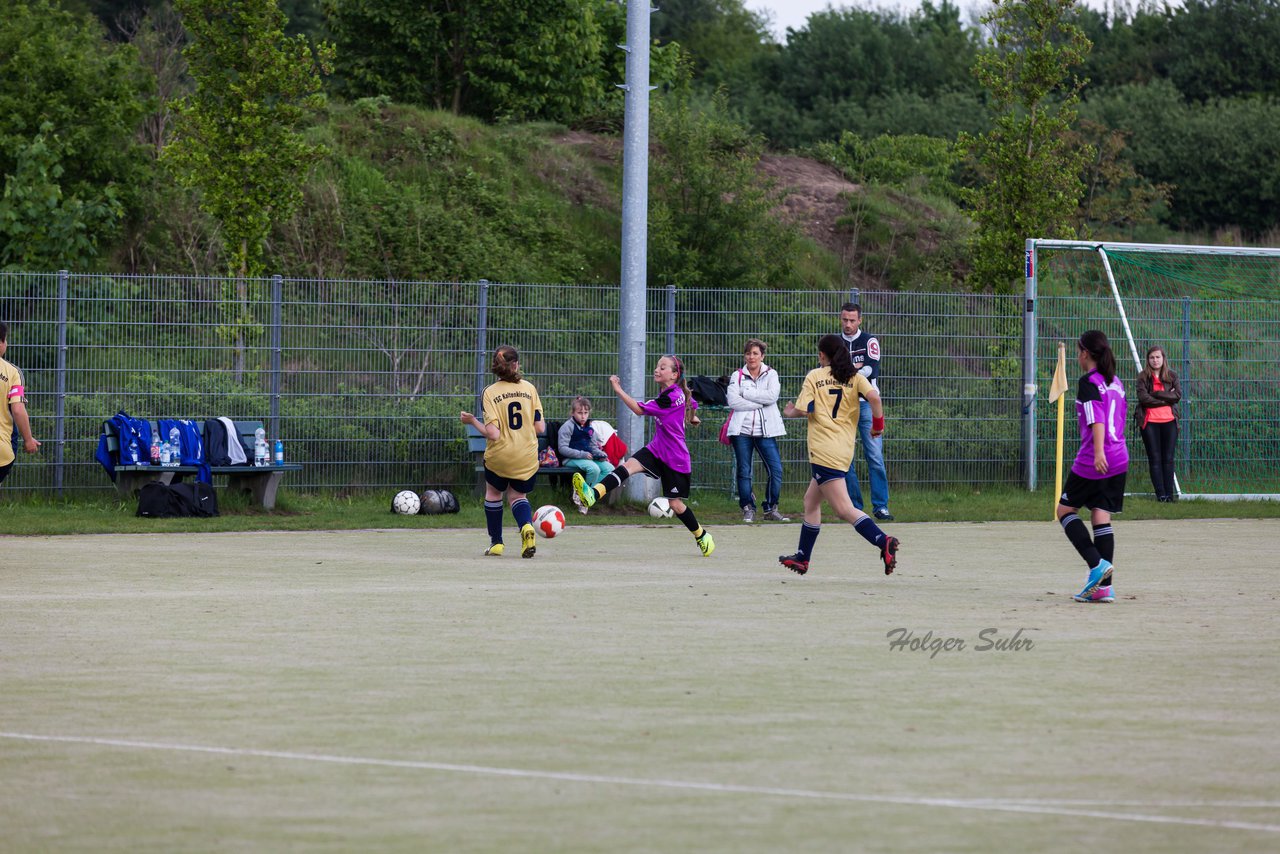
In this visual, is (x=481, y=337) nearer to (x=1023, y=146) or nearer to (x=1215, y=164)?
(x=1023, y=146)

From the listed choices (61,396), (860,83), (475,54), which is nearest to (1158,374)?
(61,396)

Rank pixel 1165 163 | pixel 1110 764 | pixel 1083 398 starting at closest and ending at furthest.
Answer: pixel 1110 764, pixel 1083 398, pixel 1165 163

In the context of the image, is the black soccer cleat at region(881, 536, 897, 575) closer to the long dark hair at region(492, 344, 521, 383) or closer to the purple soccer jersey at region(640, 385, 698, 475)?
the purple soccer jersey at region(640, 385, 698, 475)

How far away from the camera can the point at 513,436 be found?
13711 mm

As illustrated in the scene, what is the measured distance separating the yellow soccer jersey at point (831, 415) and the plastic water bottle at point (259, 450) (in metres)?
7.76

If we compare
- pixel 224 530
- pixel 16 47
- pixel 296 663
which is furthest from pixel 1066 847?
pixel 16 47

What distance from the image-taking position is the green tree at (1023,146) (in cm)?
2356

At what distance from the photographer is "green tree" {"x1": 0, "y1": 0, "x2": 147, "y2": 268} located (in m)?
26.6

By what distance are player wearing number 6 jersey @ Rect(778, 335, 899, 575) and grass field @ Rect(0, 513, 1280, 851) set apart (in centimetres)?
45

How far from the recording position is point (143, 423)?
17688mm

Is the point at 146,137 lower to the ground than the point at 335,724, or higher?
higher

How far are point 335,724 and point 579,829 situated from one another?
190 cm

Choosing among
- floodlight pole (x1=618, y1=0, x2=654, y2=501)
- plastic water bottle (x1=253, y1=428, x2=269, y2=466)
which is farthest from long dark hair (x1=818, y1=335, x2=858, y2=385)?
plastic water bottle (x1=253, y1=428, x2=269, y2=466)

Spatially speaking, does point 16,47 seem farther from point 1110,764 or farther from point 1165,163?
point 1165,163
